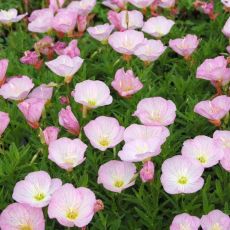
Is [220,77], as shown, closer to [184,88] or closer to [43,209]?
[184,88]

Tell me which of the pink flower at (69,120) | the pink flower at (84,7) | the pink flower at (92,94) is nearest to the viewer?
the pink flower at (69,120)

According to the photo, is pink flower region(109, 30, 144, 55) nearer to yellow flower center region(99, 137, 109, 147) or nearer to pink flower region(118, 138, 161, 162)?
yellow flower center region(99, 137, 109, 147)

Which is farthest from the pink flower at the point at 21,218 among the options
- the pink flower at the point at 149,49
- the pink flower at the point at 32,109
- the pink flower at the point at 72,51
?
the pink flower at the point at 149,49

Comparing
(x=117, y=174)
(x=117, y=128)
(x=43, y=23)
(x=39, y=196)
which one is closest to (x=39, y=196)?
(x=39, y=196)

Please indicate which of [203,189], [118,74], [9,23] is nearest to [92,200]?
[203,189]

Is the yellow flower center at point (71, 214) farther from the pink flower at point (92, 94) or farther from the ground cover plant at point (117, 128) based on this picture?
the pink flower at point (92, 94)
